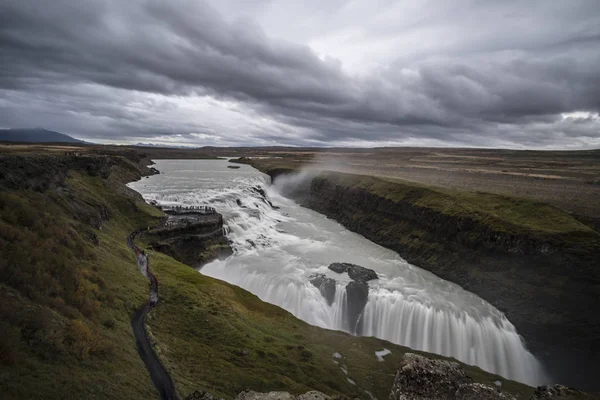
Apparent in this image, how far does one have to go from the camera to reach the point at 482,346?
30828 millimetres

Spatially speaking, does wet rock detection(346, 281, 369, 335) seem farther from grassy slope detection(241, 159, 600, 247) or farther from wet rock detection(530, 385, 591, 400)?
grassy slope detection(241, 159, 600, 247)

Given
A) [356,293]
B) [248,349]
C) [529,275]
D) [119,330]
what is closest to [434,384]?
[248,349]

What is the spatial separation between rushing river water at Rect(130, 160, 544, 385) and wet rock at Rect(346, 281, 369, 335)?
15.7 inches

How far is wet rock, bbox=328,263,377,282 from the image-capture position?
38428mm

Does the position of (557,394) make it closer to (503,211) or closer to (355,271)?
(355,271)

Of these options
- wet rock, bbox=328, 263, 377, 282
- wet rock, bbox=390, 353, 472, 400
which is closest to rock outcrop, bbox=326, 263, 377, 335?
wet rock, bbox=328, 263, 377, 282

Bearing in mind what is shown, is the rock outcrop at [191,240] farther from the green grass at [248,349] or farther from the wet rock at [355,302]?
the wet rock at [355,302]

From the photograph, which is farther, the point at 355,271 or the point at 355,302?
the point at 355,271

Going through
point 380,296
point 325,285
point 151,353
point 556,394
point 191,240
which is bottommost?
point 380,296

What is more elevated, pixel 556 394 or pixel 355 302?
pixel 556 394

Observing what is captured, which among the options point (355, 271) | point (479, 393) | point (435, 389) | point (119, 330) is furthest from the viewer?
point (355, 271)

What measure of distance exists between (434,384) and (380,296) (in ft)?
66.5

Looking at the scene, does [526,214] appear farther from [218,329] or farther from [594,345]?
[218,329]

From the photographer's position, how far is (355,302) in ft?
113
